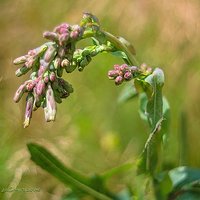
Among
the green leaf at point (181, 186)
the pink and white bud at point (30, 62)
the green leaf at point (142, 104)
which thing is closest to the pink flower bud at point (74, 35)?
the pink and white bud at point (30, 62)

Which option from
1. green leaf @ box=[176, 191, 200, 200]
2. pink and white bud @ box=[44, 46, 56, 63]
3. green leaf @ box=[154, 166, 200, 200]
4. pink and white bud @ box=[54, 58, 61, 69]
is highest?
pink and white bud @ box=[44, 46, 56, 63]

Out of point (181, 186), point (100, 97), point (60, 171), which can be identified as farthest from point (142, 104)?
point (100, 97)

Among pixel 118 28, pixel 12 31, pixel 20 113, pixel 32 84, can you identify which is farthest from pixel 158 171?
pixel 12 31

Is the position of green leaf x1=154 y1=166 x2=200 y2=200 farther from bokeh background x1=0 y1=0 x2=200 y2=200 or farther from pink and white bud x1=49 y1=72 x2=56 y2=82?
pink and white bud x1=49 y1=72 x2=56 y2=82

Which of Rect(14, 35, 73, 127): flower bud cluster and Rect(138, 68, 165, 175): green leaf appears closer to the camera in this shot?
Rect(14, 35, 73, 127): flower bud cluster

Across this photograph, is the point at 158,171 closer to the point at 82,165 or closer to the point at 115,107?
the point at 82,165

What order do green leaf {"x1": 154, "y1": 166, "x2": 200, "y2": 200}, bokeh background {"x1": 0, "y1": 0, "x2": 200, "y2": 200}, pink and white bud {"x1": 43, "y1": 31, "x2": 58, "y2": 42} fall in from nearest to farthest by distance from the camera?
pink and white bud {"x1": 43, "y1": 31, "x2": 58, "y2": 42} → green leaf {"x1": 154, "y1": 166, "x2": 200, "y2": 200} → bokeh background {"x1": 0, "y1": 0, "x2": 200, "y2": 200}

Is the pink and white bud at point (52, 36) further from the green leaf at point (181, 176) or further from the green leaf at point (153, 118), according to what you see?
the green leaf at point (181, 176)

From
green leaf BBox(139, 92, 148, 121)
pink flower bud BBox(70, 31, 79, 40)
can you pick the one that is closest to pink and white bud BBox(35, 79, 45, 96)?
pink flower bud BBox(70, 31, 79, 40)
